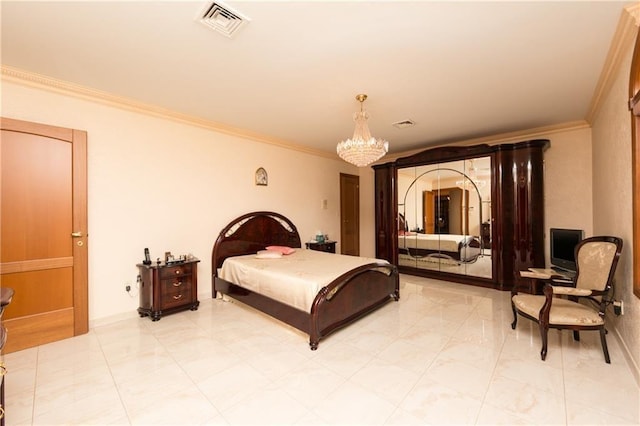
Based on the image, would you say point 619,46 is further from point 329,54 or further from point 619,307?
point 329,54

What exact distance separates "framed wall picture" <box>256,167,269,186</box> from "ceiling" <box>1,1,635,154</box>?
3.76 ft

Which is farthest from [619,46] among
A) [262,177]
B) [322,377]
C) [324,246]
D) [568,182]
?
[324,246]

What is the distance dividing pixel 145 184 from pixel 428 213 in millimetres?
4390

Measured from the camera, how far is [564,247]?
3475mm

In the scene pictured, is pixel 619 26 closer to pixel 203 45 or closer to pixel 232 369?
pixel 203 45

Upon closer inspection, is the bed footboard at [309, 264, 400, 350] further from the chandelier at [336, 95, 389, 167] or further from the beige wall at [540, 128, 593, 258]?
the beige wall at [540, 128, 593, 258]

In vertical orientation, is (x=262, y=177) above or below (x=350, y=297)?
above

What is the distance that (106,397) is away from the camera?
6.02ft

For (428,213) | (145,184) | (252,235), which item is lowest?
(252,235)

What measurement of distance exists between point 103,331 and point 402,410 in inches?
117

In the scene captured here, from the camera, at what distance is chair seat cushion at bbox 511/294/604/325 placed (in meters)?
2.20

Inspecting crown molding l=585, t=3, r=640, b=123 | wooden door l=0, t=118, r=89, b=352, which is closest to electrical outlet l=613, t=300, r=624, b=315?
crown molding l=585, t=3, r=640, b=123

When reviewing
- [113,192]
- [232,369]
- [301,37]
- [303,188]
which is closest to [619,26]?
[301,37]

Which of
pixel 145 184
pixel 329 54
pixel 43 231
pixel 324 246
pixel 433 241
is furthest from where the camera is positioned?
pixel 324 246
